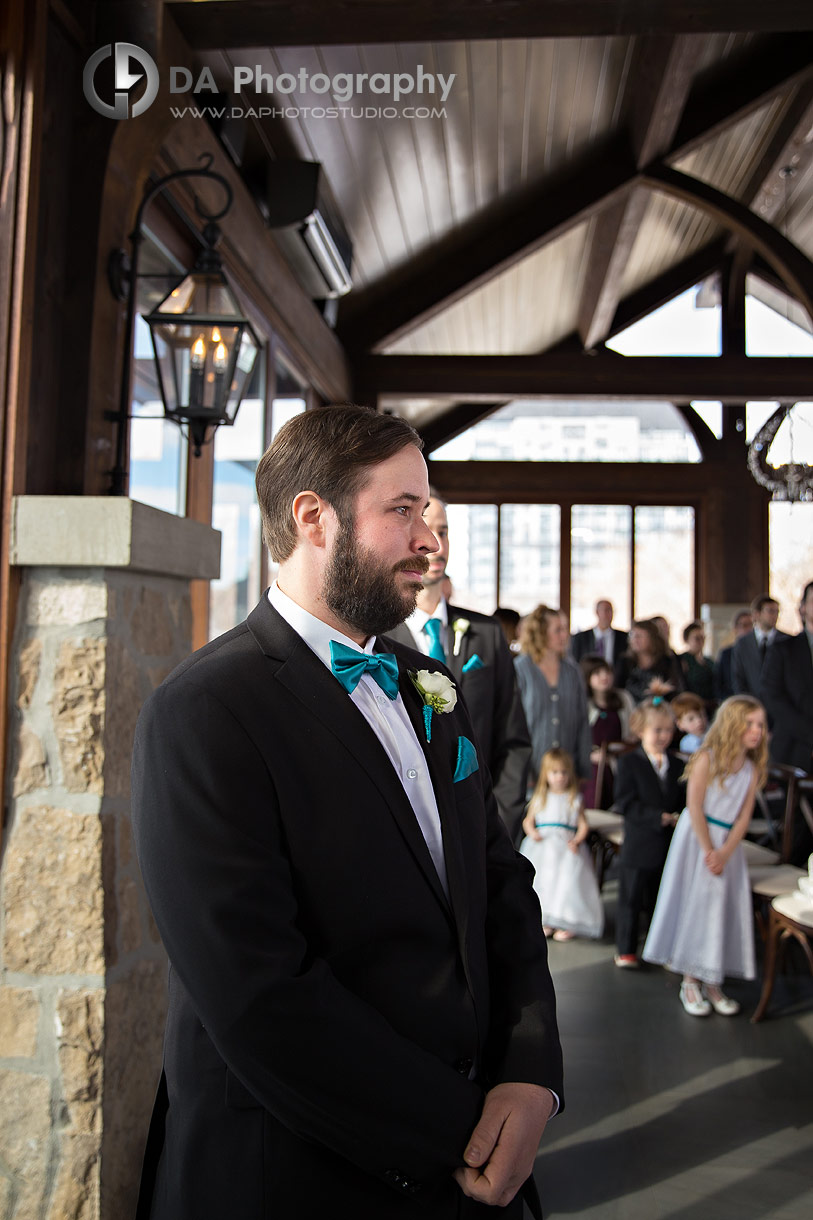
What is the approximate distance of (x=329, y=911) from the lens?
3.82 ft

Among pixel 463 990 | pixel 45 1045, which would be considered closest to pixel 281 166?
pixel 45 1045

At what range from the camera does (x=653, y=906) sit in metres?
4.80

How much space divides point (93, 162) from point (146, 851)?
73.4 inches

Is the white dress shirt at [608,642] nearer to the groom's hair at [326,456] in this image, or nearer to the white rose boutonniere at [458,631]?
the white rose boutonniere at [458,631]

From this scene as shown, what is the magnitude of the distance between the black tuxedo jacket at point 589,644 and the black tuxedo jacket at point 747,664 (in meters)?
1.21

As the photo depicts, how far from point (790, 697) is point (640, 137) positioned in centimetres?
348

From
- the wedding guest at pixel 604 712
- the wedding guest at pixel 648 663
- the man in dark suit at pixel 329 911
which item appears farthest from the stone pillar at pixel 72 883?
the wedding guest at pixel 648 663

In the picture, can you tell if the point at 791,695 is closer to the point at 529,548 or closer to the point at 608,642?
the point at 608,642

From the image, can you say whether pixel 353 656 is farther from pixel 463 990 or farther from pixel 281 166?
pixel 281 166

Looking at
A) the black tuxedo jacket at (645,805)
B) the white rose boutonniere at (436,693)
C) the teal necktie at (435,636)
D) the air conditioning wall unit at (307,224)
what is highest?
the air conditioning wall unit at (307,224)

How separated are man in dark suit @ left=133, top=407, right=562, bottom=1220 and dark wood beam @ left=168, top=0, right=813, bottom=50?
1.70m

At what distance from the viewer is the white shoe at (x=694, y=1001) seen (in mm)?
3863

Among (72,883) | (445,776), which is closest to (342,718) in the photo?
(445,776)

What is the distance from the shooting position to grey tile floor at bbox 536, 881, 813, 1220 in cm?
251
